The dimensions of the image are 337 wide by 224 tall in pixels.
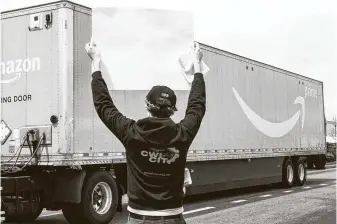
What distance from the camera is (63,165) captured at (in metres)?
9.48

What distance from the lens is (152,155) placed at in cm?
333

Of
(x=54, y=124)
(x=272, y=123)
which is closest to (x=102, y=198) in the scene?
(x=54, y=124)

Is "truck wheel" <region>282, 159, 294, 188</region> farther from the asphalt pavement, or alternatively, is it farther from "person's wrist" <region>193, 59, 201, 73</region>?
"person's wrist" <region>193, 59, 201, 73</region>

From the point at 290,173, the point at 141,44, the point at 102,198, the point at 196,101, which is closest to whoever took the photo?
the point at 196,101

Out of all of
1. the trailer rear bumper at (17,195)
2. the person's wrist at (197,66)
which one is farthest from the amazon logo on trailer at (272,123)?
the person's wrist at (197,66)

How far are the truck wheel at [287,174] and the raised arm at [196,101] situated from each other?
1600cm

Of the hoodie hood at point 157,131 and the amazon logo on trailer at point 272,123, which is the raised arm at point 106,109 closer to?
Result: the hoodie hood at point 157,131

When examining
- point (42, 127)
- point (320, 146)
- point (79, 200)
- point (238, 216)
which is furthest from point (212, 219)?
point (320, 146)

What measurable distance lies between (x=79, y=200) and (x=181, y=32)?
21.2 ft

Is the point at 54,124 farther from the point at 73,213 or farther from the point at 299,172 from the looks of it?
the point at 299,172

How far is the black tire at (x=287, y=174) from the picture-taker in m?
18.9

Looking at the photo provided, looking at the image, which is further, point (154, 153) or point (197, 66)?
point (197, 66)

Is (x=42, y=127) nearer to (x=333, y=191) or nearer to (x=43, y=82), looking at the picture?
(x=43, y=82)

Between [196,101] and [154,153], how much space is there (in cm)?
50
